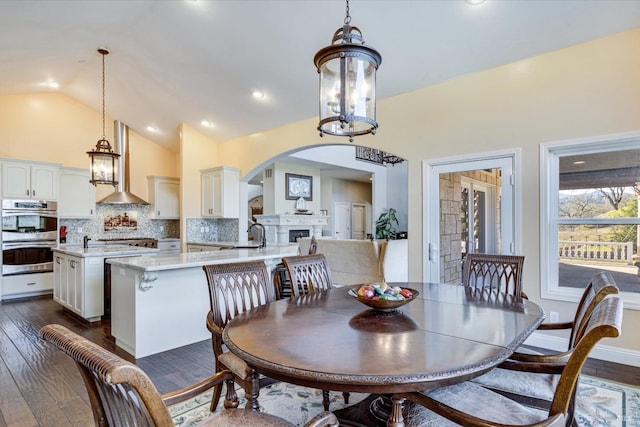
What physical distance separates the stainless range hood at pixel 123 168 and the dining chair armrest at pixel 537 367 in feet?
25.0

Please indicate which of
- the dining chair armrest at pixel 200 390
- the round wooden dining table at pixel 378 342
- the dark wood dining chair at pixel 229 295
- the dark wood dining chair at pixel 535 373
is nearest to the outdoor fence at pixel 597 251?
the round wooden dining table at pixel 378 342

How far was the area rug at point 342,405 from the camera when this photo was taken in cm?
223

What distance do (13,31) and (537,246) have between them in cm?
634

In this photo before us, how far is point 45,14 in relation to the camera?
12.6 feet

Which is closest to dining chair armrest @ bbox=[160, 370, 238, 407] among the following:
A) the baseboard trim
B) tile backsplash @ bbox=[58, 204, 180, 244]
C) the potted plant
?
the baseboard trim

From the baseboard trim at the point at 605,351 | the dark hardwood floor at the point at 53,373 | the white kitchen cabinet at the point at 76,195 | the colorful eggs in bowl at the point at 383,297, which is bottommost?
the dark hardwood floor at the point at 53,373

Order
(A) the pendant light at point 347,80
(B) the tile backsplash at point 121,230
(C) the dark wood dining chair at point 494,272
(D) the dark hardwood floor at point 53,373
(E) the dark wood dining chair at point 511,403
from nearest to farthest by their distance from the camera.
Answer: (E) the dark wood dining chair at point 511,403 → (A) the pendant light at point 347,80 → (D) the dark hardwood floor at point 53,373 → (C) the dark wood dining chair at point 494,272 → (B) the tile backsplash at point 121,230

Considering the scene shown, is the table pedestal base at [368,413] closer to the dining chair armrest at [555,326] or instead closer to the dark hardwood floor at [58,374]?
the dining chair armrest at [555,326]

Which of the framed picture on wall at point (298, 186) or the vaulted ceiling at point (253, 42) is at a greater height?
the vaulted ceiling at point (253, 42)

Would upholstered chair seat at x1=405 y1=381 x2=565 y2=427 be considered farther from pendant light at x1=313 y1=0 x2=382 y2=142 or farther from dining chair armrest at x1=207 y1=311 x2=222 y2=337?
pendant light at x1=313 y1=0 x2=382 y2=142

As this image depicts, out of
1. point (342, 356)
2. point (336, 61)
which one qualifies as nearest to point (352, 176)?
point (336, 61)

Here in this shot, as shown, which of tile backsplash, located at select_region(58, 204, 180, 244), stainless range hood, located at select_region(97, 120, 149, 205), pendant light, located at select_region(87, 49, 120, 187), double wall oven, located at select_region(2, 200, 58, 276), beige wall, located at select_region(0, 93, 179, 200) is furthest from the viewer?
stainless range hood, located at select_region(97, 120, 149, 205)

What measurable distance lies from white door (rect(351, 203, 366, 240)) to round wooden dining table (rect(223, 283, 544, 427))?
9.18m

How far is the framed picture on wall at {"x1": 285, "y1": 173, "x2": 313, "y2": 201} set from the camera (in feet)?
29.5
